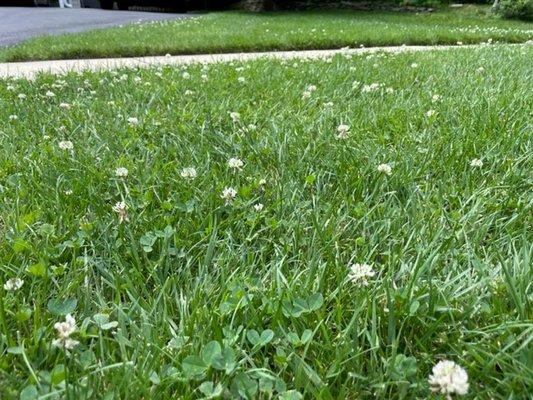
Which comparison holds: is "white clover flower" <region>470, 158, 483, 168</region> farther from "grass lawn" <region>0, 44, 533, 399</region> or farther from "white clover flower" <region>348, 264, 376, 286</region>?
"white clover flower" <region>348, 264, 376, 286</region>

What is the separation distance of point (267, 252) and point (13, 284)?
754mm

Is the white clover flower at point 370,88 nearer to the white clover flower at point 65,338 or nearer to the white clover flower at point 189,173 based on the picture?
the white clover flower at point 189,173

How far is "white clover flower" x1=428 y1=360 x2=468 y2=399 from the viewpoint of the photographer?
0.93 meters

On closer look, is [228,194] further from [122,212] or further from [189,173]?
[122,212]

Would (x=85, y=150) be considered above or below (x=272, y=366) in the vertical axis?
above

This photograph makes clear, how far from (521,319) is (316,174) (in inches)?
43.7

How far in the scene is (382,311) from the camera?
4.17 feet

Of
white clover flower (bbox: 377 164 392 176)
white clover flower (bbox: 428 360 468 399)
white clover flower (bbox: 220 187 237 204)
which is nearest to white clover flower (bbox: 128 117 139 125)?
white clover flower (bbox: 220 187 237 204)

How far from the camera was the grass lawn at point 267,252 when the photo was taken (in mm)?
1104

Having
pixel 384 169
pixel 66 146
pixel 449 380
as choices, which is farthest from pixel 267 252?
pixel 66 146

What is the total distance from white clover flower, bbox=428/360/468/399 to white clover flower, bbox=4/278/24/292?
107 cm

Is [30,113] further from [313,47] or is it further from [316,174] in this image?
[313,47]

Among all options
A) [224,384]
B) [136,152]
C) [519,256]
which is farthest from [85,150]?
[519,256]

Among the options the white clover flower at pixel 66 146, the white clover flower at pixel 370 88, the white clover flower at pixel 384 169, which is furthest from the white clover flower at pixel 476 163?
the white clover flower at pixel 66 146
